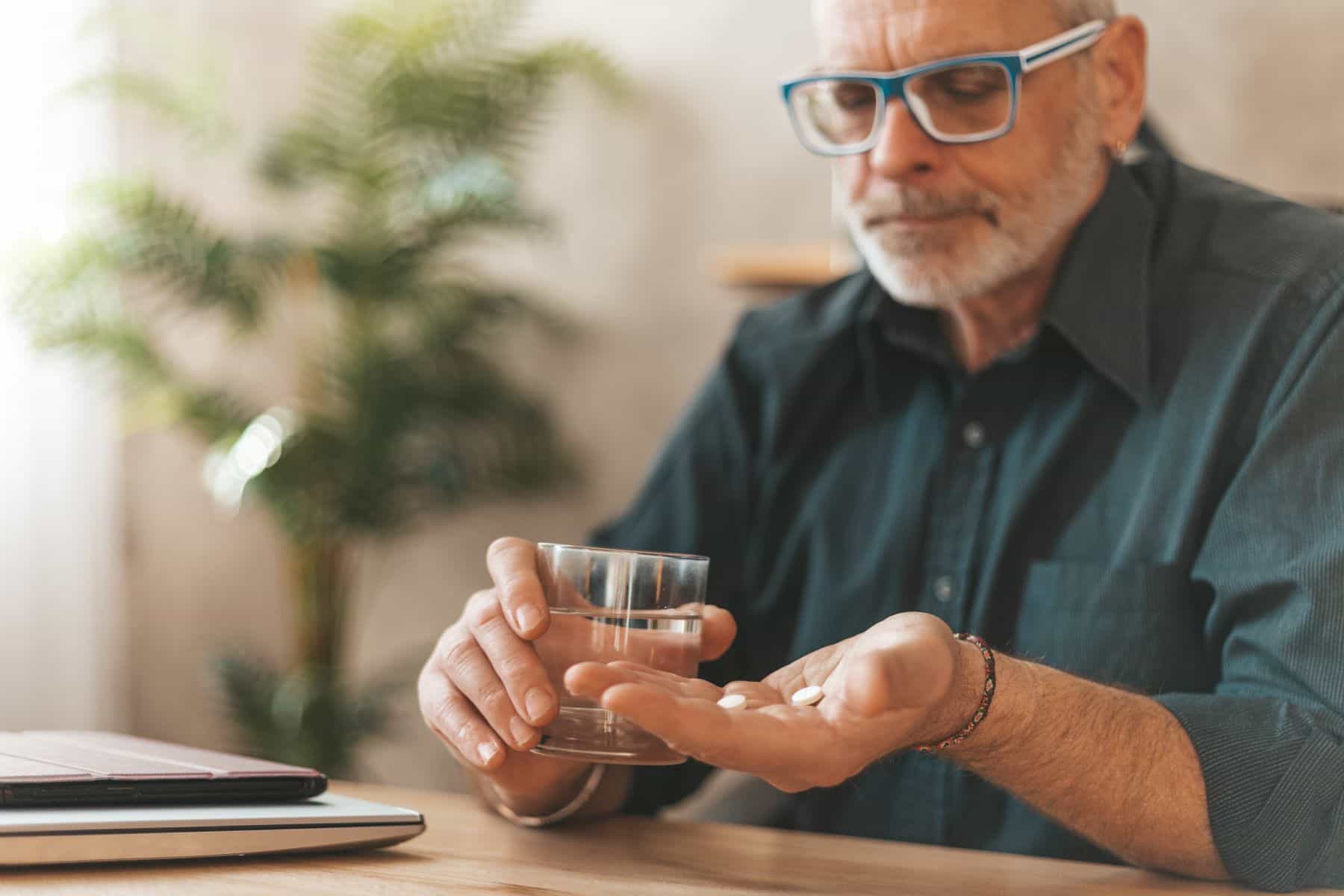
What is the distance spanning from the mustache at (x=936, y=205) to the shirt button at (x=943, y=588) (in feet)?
1.21

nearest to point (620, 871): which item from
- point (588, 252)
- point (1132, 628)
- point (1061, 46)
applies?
point (1132, 628)

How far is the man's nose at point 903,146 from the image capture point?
1306 millimetres

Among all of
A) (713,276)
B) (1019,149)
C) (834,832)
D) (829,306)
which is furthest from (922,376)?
(713,276)

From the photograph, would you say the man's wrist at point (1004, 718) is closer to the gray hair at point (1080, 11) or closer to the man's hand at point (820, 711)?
the man's hand at point (820, 711)

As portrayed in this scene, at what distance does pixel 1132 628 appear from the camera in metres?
1.20

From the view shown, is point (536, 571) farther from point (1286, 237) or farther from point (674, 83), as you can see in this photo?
point (674, 83)

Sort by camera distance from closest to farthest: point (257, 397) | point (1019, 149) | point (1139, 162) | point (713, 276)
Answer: point (1019, 149) < point (1139, 162) < point (713, 276) < point (257, 397)

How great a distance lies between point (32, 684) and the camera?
8.34ft

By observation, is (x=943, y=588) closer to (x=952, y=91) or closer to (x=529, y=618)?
(x=952, y=91)

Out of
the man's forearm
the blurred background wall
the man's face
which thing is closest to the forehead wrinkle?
the man's face

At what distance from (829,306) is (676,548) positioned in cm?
35

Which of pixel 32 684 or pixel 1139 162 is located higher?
pixel 1139 162

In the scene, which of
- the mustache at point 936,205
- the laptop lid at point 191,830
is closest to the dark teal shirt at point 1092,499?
the mustache at point 936,205

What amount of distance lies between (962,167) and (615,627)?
72cm
